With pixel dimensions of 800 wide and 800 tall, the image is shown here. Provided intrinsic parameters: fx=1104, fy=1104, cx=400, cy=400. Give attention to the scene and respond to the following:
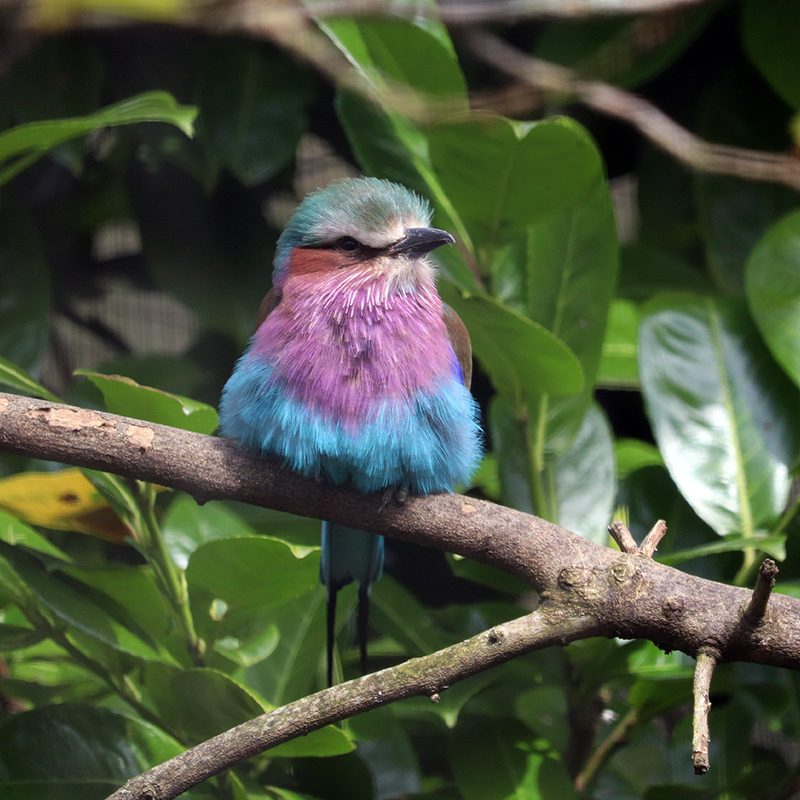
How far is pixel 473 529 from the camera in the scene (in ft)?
5.13

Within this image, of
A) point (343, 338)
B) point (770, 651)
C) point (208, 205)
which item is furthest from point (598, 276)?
point (208, 205)

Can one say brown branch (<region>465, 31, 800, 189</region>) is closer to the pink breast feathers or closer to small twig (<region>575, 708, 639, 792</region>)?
the pink breast feathers

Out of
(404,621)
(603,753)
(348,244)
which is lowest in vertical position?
(603,753)

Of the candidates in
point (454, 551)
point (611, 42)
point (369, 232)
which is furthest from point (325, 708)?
point (611, 42)

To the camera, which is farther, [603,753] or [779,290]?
[779,290]

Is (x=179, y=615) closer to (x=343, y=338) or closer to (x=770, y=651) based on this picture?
(x=343, y=338)

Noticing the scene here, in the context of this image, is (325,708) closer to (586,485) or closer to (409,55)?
(586,485)

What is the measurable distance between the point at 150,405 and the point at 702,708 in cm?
102

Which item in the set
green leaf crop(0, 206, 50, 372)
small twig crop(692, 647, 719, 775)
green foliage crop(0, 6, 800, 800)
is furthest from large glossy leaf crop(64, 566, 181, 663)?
small twig crop(692, 647, 719, 775)

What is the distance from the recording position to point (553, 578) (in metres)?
1.46

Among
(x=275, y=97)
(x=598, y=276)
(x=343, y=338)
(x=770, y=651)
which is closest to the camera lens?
(x=770, y=651)

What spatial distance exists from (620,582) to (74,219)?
210cm

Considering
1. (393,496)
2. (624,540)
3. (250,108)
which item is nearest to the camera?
(624,540)

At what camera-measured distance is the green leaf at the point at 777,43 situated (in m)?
2.61
